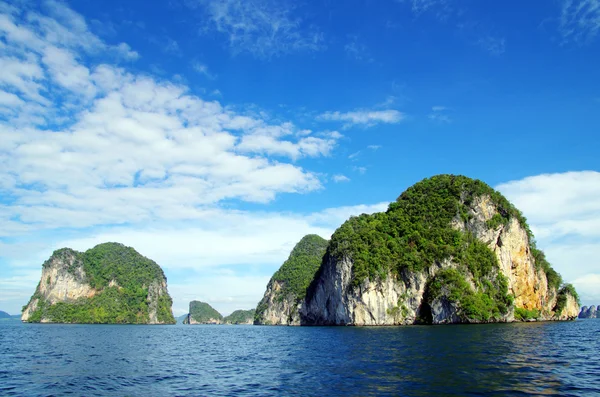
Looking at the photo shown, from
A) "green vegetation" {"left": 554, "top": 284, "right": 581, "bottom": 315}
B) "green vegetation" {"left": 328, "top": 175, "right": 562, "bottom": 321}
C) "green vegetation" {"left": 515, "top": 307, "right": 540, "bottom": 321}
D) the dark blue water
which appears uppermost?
"green vegetation" {"left": 328, "top": 175, "right": 562, "bottom": 321}

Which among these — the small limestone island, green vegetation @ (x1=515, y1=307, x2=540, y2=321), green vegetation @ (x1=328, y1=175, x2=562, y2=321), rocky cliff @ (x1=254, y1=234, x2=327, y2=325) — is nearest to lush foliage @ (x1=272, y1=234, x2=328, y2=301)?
rocky cliff @ (x1=254, y1=234, x2=327, y2=325)

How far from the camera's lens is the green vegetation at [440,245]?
85812 millimetres

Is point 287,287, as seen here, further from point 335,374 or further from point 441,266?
point 335,374

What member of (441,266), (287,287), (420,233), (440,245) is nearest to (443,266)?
(441,266)

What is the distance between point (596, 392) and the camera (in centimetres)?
1672

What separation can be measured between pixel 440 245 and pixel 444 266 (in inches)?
213

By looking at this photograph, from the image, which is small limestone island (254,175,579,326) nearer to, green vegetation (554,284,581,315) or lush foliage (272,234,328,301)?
green vegetation (554,284,581,315)

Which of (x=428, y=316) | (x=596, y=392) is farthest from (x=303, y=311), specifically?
(x=596, y=392)

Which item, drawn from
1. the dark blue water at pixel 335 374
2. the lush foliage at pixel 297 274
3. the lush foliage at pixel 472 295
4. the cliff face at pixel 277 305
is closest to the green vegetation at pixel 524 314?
the lush foliage at pixel 472 295

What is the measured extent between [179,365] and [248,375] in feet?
27.2

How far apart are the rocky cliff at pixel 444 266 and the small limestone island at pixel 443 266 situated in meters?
0.22

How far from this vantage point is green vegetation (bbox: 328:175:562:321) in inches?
3378

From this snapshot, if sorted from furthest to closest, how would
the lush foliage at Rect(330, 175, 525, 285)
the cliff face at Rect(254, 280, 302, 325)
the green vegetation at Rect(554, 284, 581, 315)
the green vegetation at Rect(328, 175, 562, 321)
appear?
the cliff face at Rect(254, 280, 302, 325) < the green vegetation at Rect(554, 284, 581, 315) < the lush foliage at Rect(330, 175, 525, 285) < the green vegetation at Rect(328, 175, 562, 321)

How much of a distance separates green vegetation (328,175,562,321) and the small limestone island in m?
0.22
